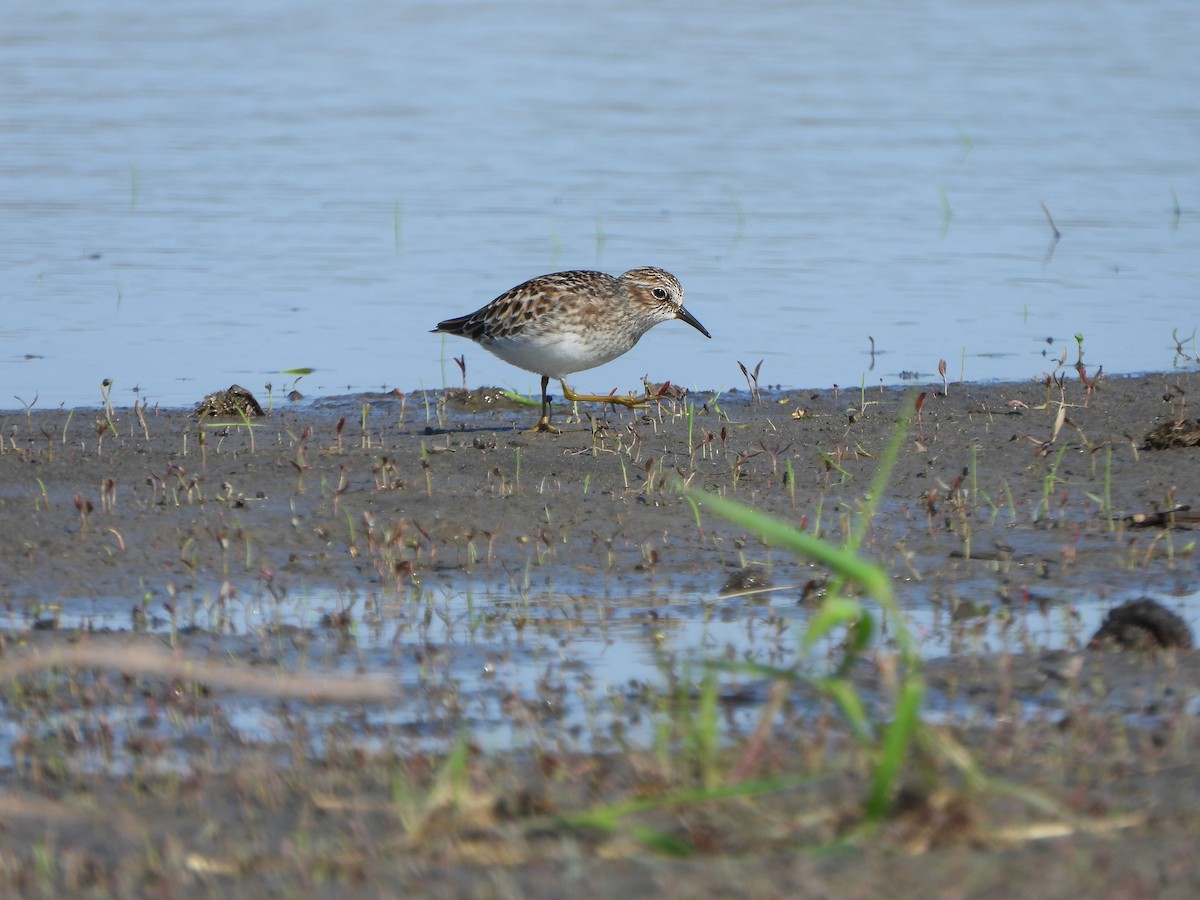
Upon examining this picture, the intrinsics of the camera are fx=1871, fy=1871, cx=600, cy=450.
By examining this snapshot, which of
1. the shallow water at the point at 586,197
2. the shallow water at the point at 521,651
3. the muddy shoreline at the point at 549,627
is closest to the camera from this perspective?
the muddy shoreline at the point at 549,627

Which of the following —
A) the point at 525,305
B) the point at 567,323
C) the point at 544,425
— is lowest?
the point at 544,425

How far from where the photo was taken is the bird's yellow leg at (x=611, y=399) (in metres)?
10.1

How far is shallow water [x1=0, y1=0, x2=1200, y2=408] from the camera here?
1269cm

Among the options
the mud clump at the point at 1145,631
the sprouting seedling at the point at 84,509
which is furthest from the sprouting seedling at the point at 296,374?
the mud clump at the point at 1145,631

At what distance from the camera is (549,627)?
6.54 meters

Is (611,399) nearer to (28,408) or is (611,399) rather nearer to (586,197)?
(28,408)

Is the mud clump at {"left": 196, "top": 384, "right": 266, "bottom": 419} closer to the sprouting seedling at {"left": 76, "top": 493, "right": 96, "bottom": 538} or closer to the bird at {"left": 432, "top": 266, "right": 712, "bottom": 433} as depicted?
the bird at {"left": 432, "top": 266, "right": 712, "bottom": 433}

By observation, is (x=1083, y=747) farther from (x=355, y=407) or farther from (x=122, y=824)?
(x=355, y=407)

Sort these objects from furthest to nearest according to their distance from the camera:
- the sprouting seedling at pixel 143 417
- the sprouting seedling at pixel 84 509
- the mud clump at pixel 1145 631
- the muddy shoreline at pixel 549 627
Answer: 1. the sprouting seedling at pixel 143 417
2. the sprouting seedling at pixel 84 509
3. the mud clump at pixel 1145 631
4. the muddy shoreline at pixel 549 627

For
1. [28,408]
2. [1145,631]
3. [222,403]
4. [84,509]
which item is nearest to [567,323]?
[222,403]

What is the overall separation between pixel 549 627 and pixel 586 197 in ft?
36.1

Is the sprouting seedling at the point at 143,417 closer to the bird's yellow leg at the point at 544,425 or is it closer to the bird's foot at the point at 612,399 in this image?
the bird's yellow leg at the point at 544,425

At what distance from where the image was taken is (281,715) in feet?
18.1

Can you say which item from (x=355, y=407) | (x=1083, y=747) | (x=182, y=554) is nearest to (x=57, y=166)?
(x=355, y=407)
